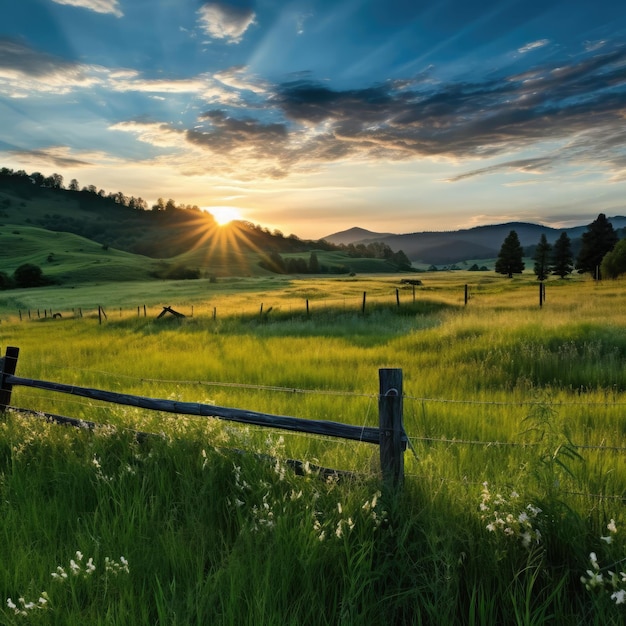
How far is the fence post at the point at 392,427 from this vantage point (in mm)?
4023

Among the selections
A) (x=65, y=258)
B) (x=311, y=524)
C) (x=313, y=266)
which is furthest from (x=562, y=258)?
(x=65, y=258)

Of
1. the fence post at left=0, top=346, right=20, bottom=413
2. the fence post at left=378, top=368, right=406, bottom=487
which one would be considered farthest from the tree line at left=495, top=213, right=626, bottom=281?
the fence post at left=0, top=346, right=20, bottom=413

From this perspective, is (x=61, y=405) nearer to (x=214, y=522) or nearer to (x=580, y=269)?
(x=214, y=522)

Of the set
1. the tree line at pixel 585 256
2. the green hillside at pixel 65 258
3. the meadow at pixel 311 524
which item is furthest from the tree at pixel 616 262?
the green hillside at pixel 65 258

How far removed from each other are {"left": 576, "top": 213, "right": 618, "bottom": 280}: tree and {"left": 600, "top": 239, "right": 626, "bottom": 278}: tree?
14488 mm

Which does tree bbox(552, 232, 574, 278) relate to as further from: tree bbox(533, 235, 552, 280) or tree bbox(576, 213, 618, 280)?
→ tree bbox(576, 213, 618, 280)

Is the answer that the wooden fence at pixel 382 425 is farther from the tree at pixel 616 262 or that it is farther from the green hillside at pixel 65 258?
the green hillside at pixel 65 258

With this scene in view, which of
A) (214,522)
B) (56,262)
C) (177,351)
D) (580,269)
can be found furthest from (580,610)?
(56,262)

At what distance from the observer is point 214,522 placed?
4.11 meters

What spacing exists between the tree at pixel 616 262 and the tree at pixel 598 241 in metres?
14.5

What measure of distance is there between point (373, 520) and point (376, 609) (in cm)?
65

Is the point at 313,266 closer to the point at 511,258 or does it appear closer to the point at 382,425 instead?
the point at 511,258

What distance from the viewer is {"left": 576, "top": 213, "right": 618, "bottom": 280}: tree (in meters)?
69.5

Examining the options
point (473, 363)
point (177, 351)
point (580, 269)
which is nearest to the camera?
point (473, 363)
